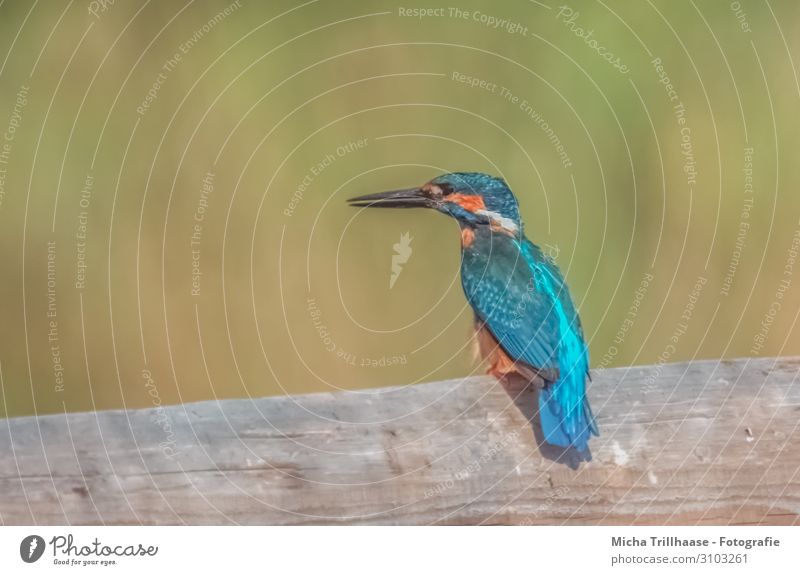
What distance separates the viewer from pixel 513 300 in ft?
6.22

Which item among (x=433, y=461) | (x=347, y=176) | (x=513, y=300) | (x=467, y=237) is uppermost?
(x=347, y=176)

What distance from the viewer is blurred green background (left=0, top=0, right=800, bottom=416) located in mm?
2225

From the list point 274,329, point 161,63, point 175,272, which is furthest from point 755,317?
point 161,63

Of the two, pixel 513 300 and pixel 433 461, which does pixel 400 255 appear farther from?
pixel 433 461

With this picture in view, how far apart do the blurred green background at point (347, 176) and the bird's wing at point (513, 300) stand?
0.58 ft

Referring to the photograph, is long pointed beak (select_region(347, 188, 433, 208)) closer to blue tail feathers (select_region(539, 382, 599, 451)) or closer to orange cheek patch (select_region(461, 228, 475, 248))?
orange cheek patch (select_region(461, 228, 475, 248))

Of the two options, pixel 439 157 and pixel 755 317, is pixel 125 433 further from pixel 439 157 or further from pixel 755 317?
pixel 755 317

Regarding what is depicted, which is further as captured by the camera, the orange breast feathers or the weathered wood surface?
the orange breast feathers

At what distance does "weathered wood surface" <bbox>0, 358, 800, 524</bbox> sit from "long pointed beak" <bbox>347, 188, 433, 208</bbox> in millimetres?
600

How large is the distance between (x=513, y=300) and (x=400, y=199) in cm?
31
